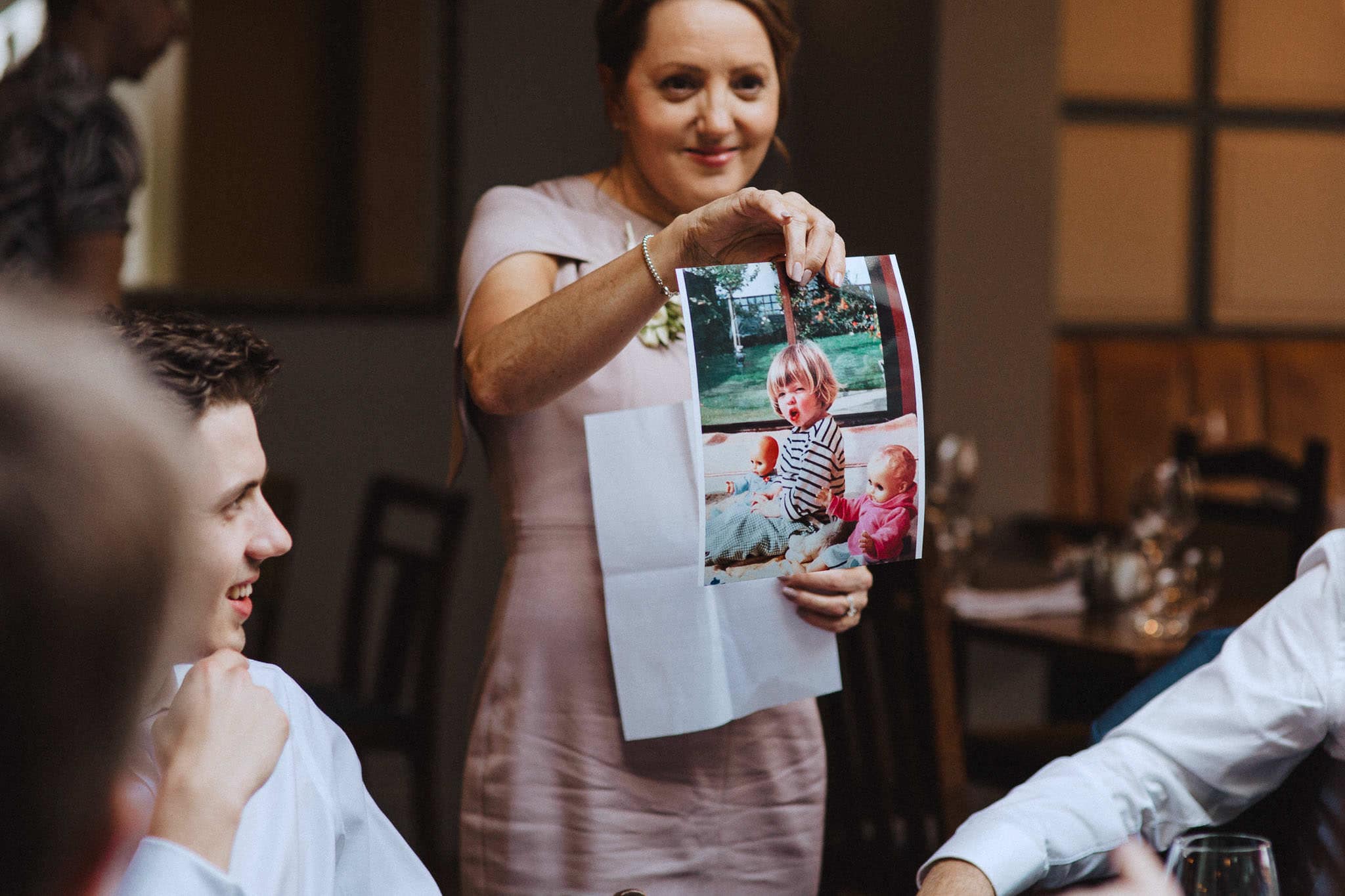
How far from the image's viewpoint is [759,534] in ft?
3.64

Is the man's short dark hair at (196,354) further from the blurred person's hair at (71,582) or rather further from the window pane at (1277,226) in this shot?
the window pane at (1277,226)

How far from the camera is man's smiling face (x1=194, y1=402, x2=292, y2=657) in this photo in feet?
3.34

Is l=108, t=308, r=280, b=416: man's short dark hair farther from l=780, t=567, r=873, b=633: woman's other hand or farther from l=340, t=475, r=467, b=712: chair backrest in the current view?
l=340, t=475, r=467, b=712: chair backrest

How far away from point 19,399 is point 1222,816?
119 cm

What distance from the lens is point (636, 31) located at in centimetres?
141

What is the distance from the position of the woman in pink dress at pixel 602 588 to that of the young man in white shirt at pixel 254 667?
0.32 meters

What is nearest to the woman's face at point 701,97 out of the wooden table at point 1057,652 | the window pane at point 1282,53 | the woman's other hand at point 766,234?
the woman's other hand at point 766,234

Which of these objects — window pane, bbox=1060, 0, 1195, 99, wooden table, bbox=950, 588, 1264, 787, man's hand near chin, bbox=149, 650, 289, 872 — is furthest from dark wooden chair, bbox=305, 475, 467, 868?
window pane, bbox=1060, 0, 1195, 99

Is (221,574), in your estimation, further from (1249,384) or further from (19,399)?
(1249,384)

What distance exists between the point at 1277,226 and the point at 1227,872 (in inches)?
193

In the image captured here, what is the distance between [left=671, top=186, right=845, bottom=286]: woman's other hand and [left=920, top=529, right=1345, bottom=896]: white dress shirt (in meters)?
0.50

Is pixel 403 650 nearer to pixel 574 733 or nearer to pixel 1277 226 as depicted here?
pixel 574 733

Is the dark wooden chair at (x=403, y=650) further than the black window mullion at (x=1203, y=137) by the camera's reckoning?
No

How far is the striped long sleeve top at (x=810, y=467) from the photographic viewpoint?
1.10m
